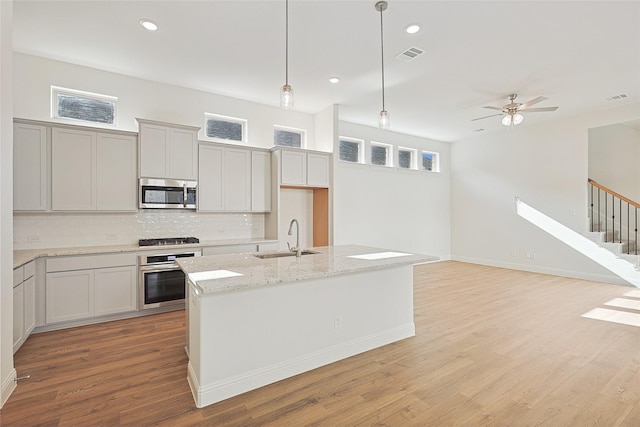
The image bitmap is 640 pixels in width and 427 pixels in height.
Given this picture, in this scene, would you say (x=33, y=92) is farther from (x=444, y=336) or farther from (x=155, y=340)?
(x=444, y=336)

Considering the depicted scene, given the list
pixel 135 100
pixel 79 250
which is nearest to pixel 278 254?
pixel 79 250

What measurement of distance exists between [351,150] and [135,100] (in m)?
4.21

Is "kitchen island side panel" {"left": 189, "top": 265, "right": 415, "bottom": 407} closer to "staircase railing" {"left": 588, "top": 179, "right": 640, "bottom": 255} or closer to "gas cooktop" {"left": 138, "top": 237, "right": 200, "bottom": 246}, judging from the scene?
"gas cooktop" {"left": 138, "top": 237, "right": 200, "bottom": 246}

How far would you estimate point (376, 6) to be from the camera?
293cm

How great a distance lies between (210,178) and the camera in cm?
467

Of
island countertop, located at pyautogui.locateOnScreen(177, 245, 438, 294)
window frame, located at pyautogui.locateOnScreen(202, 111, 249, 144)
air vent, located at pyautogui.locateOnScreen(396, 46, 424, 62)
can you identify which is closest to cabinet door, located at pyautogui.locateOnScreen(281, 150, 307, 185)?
window frame, located at pyautogui.locateOnScreen(202, 111, 249, 144)

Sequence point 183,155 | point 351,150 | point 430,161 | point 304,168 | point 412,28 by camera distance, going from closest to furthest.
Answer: point 412,28
point 183,155
point 304,168
point 351,150
point 430,161

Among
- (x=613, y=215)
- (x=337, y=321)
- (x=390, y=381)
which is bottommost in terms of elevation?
(x=390, y=381)

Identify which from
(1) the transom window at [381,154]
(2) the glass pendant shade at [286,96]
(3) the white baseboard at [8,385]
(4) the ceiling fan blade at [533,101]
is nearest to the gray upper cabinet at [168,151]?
(2) the glass pendant shade at [286,96]

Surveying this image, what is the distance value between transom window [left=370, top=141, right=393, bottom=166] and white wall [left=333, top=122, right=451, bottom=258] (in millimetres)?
150

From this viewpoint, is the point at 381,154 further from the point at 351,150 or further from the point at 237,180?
the point at 237,180

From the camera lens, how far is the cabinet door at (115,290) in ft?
12.1

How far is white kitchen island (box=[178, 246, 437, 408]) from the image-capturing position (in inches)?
86.5

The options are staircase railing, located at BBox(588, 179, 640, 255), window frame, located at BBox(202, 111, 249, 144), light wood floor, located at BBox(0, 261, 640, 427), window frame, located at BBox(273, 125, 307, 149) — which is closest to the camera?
light wood floor, located at BBox(0, 261, 640, 427)
